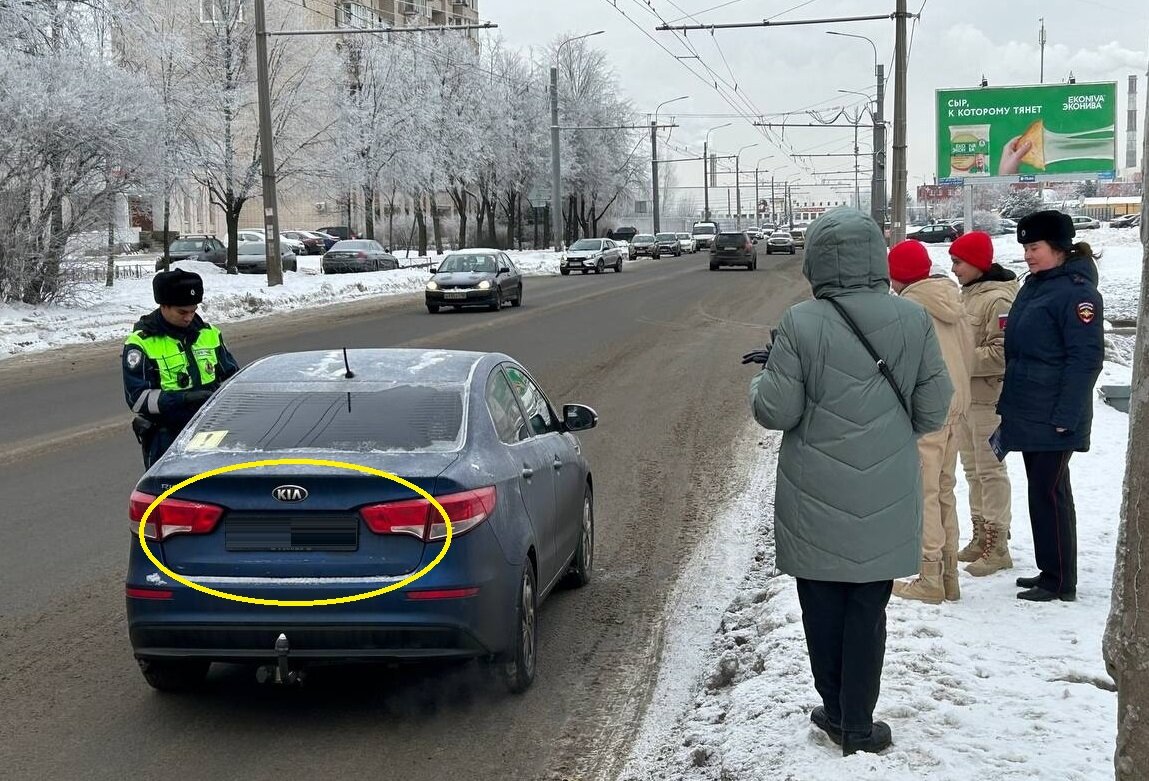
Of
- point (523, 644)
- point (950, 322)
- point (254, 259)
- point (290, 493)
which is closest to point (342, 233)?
point (254, 259)

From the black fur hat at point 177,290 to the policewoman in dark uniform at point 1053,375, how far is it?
3.91 m

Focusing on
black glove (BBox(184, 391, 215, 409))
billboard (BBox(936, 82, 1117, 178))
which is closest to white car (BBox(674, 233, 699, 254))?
billboard (BBox(936, 82, 1117, 178))

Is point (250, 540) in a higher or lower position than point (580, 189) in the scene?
lower

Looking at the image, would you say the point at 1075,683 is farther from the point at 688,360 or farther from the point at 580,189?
the point at 580,189

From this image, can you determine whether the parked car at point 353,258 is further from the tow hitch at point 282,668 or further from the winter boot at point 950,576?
the tow hitch at point 282,668

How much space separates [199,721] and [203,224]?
85.7 m

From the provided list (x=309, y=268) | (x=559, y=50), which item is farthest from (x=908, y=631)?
(x=559, y=50)

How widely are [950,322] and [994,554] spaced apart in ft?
4.67

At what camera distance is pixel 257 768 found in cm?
464

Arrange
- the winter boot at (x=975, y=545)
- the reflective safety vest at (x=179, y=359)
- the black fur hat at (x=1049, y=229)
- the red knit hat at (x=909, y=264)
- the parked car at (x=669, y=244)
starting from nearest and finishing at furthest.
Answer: the black fur hat at (x=1049, y=229) < the red knit hat at (x=909, y=264) < the reflective safety vest at (x=179, y=359) < the winter boot at (x=975, y=545) < the parked car at (x=669, y=244)

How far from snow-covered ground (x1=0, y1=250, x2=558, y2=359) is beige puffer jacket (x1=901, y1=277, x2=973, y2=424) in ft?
59.9

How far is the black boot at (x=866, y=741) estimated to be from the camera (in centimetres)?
422

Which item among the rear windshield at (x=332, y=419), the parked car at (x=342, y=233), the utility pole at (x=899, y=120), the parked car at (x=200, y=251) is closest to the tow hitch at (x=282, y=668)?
the rear windshield at (x=332, y=419)

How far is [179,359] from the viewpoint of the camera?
6.34 metres
